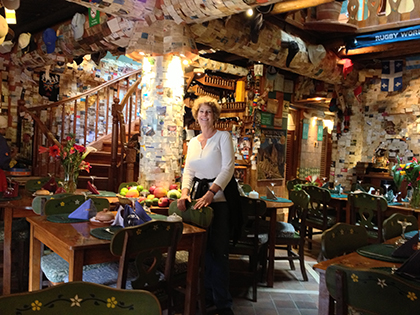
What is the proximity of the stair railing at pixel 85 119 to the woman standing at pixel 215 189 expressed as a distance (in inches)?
91.8

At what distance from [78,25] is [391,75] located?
5727 mm

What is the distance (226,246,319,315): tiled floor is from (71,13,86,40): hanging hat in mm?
3765

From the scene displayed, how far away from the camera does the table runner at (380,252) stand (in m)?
1.98

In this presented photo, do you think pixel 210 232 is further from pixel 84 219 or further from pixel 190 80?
pixel 190 80

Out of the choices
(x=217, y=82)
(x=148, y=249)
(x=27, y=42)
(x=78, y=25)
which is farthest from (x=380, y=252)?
(x=27, y=42)

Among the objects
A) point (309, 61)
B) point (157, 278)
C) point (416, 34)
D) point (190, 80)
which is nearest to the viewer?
point (157, 278)

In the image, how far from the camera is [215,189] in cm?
275

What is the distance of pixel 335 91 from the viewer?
7555 mm

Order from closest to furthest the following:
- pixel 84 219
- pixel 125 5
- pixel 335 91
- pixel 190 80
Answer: pixel 84 219 → pixel 125 5 → pixel 190 80 → pixel 335 91

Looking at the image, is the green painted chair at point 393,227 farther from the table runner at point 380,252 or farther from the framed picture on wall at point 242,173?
the framed picture on wall at point 242,173

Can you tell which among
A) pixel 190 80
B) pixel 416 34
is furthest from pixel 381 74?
pixel 190 80

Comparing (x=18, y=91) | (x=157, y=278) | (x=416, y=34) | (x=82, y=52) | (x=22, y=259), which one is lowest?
(x=22, y=259)

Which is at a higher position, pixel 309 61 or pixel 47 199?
pixel 309 61

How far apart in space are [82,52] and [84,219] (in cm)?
376
